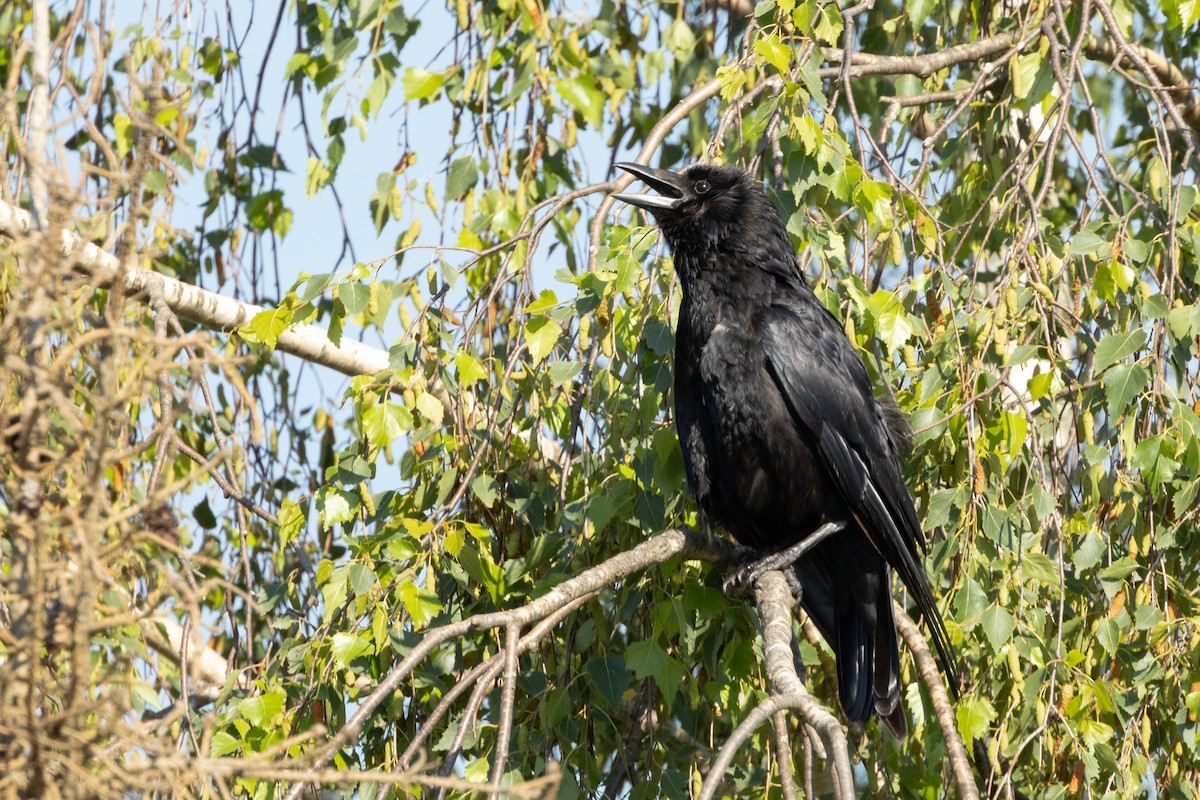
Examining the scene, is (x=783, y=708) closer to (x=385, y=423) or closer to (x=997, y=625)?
(x=997, y=625)

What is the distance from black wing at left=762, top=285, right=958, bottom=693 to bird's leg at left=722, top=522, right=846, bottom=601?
16 centimetres

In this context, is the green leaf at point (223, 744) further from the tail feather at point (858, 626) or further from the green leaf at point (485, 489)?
the tail feather at point (858, 626)

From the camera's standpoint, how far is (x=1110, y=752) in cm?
253

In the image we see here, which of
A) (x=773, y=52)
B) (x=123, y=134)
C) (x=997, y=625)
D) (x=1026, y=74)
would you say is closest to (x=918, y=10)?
(x=1026, y=74)

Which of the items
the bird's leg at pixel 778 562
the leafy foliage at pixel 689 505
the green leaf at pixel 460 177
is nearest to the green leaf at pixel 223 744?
the leafy foliage at pixel 689 505

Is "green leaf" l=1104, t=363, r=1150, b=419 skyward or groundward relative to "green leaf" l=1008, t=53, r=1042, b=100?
groundward

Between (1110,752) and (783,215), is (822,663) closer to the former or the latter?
(1110,752)

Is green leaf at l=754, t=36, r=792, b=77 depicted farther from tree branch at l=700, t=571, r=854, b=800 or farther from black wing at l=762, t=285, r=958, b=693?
tree branch at l=700, t=571, r=854, b=800

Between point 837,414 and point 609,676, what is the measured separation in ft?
3.91

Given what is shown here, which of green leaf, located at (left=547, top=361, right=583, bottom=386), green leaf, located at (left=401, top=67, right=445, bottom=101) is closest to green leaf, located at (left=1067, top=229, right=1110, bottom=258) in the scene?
green leaf, located at (left=547, top=361, right=583, bottom=386)

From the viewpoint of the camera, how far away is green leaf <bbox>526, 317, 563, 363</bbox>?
8.85 feet

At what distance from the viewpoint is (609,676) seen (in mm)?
2631

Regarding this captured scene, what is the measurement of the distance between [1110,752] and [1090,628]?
349 millimetres

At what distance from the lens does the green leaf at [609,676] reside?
2605 millimetres
